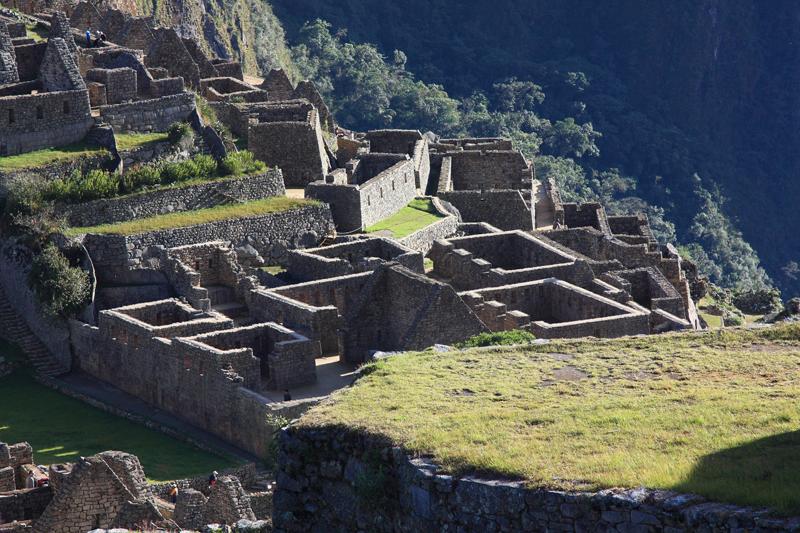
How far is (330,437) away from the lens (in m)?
16.6

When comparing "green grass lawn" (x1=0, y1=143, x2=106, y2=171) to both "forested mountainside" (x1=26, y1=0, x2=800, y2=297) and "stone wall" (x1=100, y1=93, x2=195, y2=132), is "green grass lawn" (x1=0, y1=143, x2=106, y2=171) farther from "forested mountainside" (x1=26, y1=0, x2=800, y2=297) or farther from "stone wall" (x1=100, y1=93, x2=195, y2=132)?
"forested mountainside" (x1=26, y1=0, x2=800, y2=297)

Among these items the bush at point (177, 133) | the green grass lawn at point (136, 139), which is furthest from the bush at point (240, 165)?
the green grass lawn at point (136, 139)

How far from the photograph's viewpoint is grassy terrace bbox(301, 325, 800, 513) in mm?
14750

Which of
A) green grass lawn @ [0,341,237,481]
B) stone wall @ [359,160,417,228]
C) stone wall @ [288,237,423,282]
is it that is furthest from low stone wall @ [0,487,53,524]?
stone wall @ [359,160,417,228]

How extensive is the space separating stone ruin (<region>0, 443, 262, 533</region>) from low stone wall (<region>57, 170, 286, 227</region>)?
1368cm

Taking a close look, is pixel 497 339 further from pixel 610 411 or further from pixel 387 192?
pixel 387 192

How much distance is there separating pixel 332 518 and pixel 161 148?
30321 mm

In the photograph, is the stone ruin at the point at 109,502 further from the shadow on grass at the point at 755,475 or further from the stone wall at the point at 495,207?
the stone wall at the point at 495,207

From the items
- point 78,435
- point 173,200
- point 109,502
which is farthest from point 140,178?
point 109,502

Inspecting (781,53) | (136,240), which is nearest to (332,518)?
(136,240)

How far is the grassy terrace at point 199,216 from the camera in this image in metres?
43.0

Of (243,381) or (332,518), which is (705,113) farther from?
(332,518)

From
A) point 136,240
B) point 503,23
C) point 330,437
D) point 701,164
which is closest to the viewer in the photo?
point 330,437

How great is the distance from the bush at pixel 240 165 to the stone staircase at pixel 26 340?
6.14 metres
